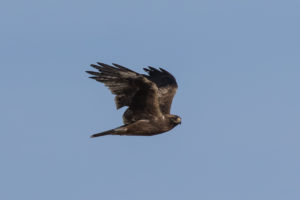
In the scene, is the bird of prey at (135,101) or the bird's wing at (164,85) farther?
the bird's wing at (164,85)

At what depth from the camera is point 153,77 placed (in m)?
17.7

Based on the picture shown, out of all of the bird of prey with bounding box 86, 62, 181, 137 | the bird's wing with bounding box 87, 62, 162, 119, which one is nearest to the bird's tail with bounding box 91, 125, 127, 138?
the bird of prey with bounding box 86, 62, 181, 137

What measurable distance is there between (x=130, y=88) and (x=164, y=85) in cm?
205

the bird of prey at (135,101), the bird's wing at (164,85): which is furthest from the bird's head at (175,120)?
the bird's wing at (164,85)

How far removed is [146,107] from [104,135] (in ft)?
3.54

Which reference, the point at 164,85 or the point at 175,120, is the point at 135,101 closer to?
the point at 175,120

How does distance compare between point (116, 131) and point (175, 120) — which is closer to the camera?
point (116, 131)

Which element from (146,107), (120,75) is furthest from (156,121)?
(120,75)

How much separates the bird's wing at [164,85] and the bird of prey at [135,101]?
1.63 ft

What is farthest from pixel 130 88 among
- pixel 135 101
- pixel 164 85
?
pixel 164 85

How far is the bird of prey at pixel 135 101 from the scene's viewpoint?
14977 mm

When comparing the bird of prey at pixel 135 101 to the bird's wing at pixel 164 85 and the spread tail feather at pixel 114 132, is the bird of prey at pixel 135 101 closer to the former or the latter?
the spread tail feather at pixel 114 132

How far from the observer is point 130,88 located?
15391 mm

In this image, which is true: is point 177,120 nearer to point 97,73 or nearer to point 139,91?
point 139,91
